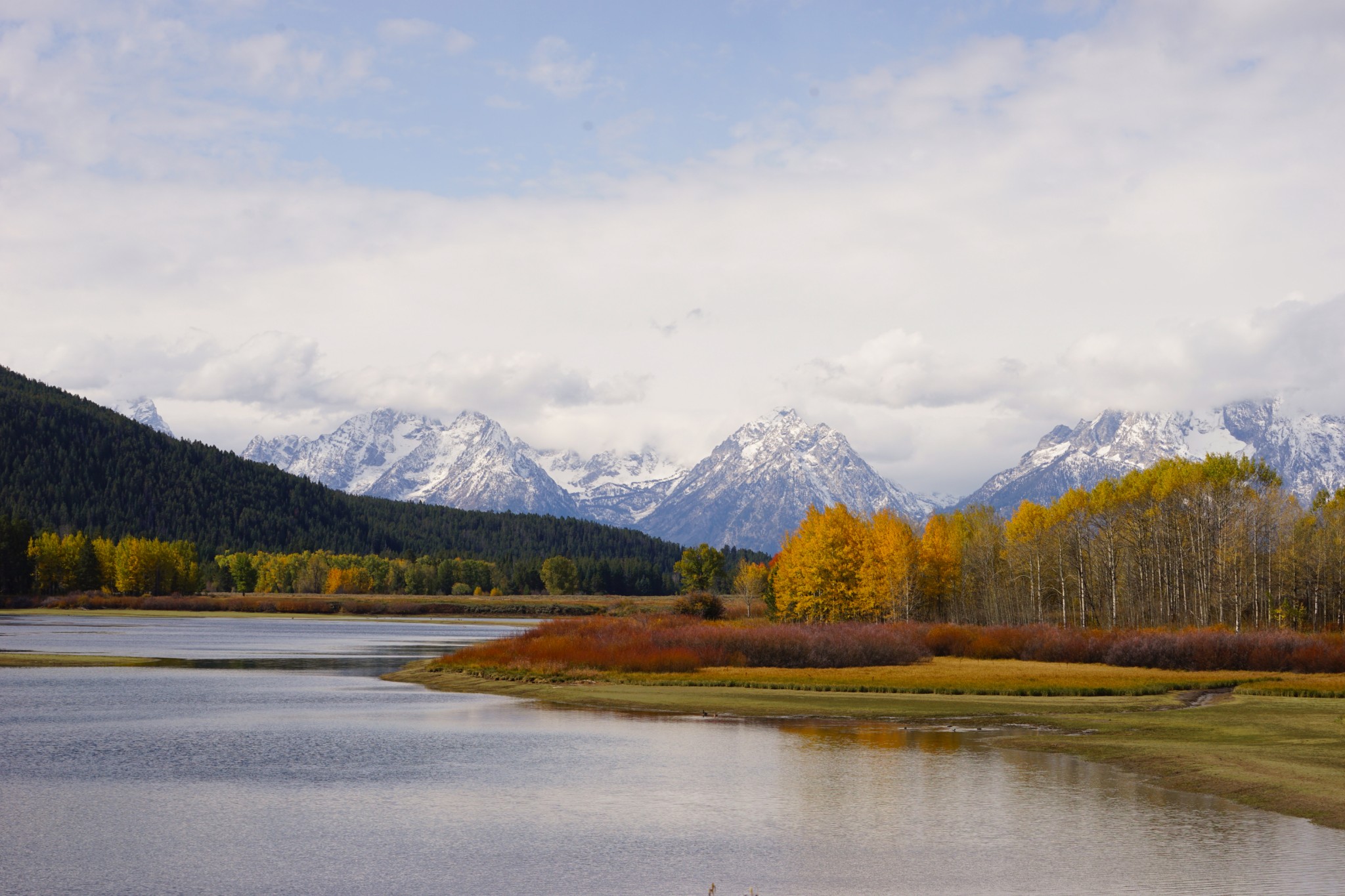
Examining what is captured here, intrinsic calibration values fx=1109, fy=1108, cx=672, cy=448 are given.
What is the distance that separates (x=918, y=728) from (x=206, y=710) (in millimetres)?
29385

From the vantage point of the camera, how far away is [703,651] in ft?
243

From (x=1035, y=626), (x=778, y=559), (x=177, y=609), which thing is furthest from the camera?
(x=177, y=609)

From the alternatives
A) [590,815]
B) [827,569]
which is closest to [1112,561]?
[827,569]

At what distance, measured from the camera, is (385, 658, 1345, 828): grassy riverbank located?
30.6 m

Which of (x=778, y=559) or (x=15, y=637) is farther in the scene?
(x=778, y=559)

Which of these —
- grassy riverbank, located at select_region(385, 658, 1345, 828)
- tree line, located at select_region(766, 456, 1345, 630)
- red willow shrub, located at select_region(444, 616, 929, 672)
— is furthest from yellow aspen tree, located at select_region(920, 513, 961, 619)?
grassy riverbank, located at select_region(385, 658, 1345, 828)

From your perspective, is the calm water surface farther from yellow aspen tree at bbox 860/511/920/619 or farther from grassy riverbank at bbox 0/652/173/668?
yellow aspen tree at bbox 860/511/920/619

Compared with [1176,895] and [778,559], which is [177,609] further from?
[1176,895]

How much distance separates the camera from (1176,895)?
19.1 m

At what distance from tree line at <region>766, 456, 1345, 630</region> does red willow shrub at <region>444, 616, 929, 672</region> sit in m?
36.1

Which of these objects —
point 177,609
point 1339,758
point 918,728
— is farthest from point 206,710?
point 177,609

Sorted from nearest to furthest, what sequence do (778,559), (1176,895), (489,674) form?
(1176,895) → (489,674) → (778,559)

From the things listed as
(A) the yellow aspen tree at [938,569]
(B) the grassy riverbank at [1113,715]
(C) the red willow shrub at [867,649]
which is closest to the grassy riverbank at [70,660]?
(B) the grassy riverbank at [1113,715]

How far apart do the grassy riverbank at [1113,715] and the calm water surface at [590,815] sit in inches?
85.9
